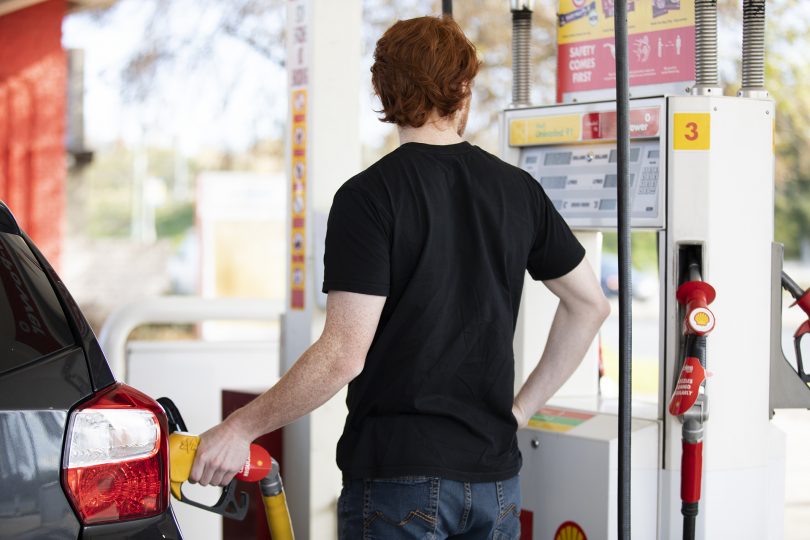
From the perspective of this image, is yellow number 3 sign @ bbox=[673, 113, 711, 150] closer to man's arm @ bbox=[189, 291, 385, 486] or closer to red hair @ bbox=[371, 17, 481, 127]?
red hair @ bbox=[371, 17, 481, 127]

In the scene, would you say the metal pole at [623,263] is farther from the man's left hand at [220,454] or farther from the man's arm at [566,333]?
the man's left hand at [220,454]

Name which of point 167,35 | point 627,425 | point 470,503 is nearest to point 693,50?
point 627,425

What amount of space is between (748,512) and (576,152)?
1214mm

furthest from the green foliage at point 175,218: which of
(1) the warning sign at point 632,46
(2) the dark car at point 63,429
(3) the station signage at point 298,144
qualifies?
(2) the dark car at point 63,429

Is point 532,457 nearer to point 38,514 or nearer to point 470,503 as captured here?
point 470,503

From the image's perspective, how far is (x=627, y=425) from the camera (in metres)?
3.01

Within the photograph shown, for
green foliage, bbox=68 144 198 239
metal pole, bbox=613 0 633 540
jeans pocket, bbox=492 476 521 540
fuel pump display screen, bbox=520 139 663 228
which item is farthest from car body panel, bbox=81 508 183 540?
green foliage, bbox=68 144 198 239

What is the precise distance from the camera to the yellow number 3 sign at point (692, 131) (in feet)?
10.5

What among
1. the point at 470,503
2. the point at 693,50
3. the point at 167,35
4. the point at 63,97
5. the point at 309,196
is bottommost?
the point at 470,503

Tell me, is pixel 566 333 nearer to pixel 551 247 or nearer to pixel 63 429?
pixel 551 247

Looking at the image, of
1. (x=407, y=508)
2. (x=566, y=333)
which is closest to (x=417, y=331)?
(x=407, y=508)

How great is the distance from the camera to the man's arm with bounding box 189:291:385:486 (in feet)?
7.56

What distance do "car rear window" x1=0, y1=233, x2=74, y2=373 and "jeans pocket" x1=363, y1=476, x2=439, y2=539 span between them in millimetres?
716

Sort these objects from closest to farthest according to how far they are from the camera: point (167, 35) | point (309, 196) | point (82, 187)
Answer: point (309, 196) → point (167, 35) → point (82, 187)
